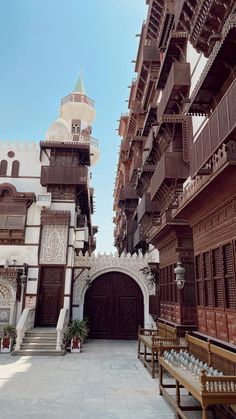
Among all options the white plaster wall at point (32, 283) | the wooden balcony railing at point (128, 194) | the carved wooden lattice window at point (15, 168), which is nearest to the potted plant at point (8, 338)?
the white plaster wall at point (32, 283)

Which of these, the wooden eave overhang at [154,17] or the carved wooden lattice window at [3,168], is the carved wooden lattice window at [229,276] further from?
the carved wooden lattice window at [3,168]

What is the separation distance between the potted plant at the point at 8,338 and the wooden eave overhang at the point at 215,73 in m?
10.3

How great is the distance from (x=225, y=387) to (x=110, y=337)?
38.9 feet

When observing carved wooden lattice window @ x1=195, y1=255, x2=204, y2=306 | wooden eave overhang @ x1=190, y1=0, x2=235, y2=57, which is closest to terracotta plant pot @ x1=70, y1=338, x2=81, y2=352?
carved wooden lattice window @ x1=195, y1=255, x2=204, y2=306

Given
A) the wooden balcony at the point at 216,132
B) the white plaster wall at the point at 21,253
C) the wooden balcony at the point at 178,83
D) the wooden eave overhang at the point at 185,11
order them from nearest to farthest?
the wooden balcony at the point at 216,132, the wooden eave overhang at the point at 185,11, the wooden balcony at the point at 178,83, the white plaster wall at the point at 21,253

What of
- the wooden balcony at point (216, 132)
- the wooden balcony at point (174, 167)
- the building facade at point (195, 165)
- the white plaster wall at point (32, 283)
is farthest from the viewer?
the white plaster wall at point (32, 283)

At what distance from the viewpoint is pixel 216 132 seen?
5664mm

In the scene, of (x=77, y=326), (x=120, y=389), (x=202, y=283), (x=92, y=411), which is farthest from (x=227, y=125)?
(x=77, y=326)

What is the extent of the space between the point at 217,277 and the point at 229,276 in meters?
0.59

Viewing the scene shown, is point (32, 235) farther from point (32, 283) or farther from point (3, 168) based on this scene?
point (3, 168)

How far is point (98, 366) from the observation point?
9.73 meters

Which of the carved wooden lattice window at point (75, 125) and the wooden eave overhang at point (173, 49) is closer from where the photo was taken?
the wooden eave overhang at point (173, 49)

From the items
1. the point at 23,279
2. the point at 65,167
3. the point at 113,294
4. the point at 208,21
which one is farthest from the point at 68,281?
the point at 208,21

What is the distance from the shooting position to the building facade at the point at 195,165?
5.80 metres
